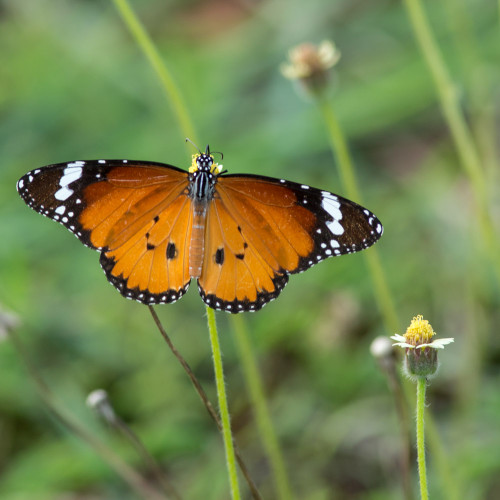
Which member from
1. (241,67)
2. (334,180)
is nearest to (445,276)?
(334,180)

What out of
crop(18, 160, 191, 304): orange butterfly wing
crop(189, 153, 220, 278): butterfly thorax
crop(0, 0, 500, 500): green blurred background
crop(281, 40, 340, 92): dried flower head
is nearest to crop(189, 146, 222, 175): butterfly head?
crop(189, 153, 220, 278): butterfly thorax

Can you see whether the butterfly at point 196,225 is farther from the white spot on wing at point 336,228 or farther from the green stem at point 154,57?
the green stem at point 154,57

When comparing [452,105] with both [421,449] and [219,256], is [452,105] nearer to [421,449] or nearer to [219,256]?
[219,256]

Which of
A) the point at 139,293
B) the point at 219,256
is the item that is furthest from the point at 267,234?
the point at 139,293

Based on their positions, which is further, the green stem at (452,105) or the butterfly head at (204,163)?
the green stem at (452,105)

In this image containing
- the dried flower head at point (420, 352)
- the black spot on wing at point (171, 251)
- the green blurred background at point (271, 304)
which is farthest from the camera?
the green blurred background at point (271, 304)

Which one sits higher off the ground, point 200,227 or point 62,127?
point 62,127

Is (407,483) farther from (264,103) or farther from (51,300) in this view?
(264,103)

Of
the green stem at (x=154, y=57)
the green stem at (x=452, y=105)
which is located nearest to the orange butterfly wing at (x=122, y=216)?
the green stem at (x=154, y=57)
